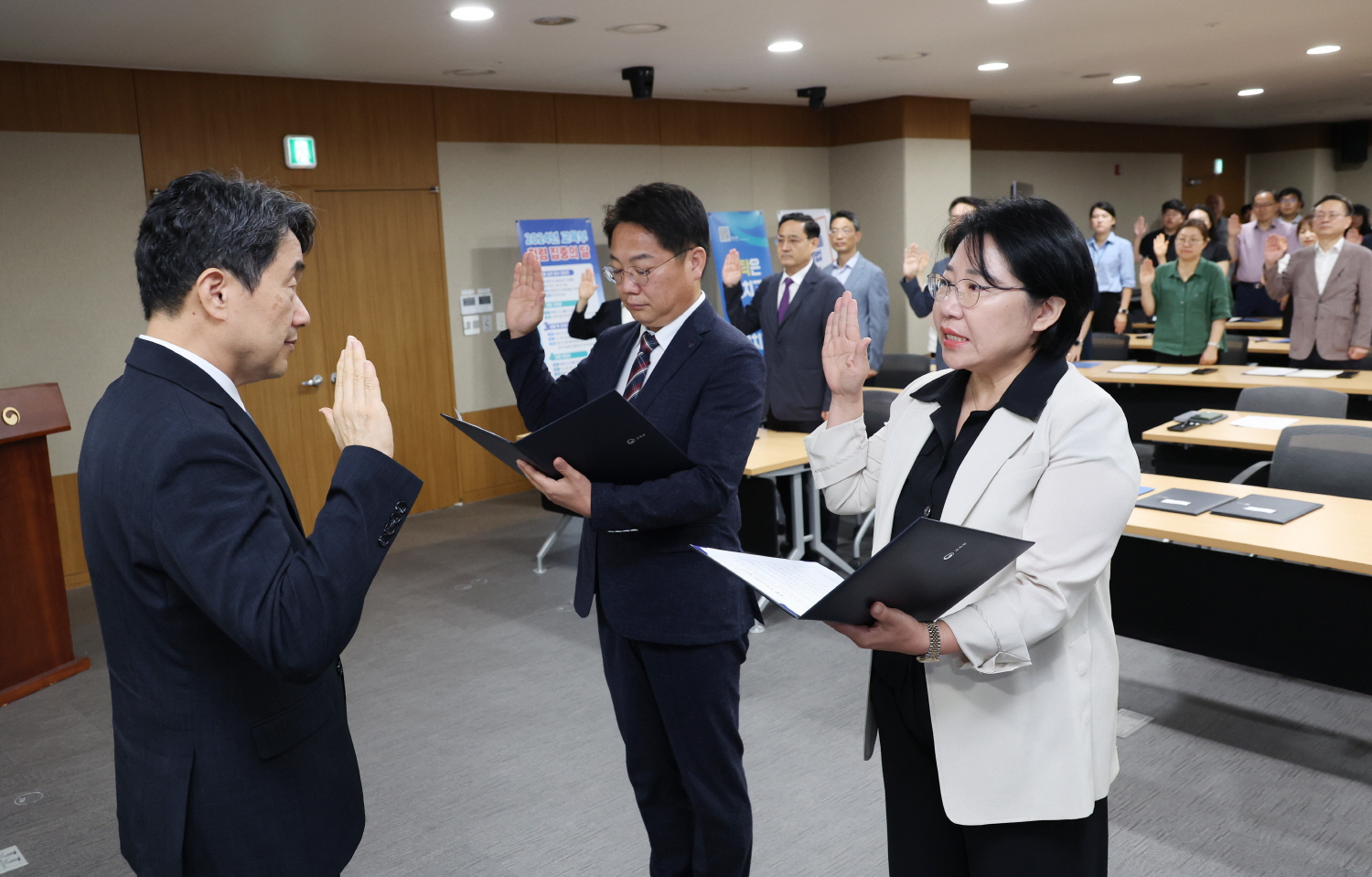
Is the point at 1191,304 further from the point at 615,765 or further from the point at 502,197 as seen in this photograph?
the point at 615,765

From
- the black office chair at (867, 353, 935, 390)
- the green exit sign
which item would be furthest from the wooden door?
the black office chair at (867, 353, 935, 390)

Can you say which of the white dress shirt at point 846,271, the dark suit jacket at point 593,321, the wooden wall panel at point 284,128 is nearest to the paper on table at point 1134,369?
the white dress shirt at point 846,271

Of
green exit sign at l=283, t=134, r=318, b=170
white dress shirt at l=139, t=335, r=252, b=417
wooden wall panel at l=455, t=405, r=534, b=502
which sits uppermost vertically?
green exit sign at l=283, t=134, r=318, b=170

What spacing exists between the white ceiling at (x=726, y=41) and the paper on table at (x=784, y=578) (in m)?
3.96

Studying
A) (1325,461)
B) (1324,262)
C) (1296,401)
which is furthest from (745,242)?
(1325,461)

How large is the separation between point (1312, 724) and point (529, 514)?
4.90 m

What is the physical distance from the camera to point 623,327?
2443 mm

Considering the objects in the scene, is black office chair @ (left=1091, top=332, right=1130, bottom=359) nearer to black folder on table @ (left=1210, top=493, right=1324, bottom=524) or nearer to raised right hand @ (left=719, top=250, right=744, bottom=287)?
raised right hand @ (left=719, top=250, right=744, bottom=287)

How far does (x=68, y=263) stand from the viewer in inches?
223

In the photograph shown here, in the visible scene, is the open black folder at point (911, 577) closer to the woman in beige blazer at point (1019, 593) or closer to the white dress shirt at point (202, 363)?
the woman in beige blazer at point (1019, 593)

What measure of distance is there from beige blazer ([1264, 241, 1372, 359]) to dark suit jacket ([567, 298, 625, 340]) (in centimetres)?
470

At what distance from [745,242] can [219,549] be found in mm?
7679

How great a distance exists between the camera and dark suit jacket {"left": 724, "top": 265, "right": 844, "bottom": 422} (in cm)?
545

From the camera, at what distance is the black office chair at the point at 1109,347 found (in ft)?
25.9
